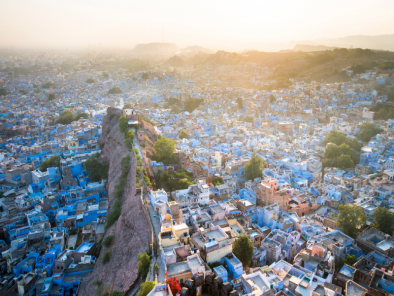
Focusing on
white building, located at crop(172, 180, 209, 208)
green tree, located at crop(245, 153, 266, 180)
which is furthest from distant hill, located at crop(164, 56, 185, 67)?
white building, located at crop(172, 180, 209, 208)

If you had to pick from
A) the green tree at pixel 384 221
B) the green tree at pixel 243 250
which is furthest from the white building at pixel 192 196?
the green tree at pixel 384 221

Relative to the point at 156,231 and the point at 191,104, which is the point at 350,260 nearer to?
the point at 156,231

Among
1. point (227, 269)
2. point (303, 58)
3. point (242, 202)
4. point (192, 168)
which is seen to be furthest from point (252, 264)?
point (303, 58)

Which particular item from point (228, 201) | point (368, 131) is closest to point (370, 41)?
point (368, 131)

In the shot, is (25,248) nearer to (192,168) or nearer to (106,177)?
(106,177)

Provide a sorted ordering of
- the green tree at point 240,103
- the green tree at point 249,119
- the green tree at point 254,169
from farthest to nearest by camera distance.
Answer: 1. the green tree at point 240,103
2. the green tree at point 249,119
3. the green tree at point 254,169

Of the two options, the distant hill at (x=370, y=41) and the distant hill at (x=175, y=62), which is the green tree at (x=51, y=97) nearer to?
the distant hill at (x=175, y=62)
